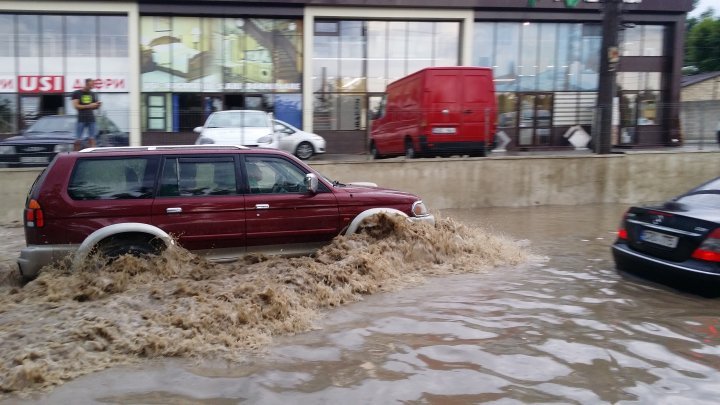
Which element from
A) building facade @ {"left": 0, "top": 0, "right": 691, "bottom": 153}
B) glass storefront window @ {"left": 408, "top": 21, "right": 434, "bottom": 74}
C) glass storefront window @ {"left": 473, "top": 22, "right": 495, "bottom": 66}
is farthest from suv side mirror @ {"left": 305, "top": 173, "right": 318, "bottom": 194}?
glass storefront window @ {"left": 473, "top": 22, "right": 495, "bottom": 66}

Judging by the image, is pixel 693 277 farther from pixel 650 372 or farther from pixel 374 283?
pixel 374 283

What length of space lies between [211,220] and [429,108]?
8.40 m

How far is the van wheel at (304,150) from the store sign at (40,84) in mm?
11917

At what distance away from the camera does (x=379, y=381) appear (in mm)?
4398

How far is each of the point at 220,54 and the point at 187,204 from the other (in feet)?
59.5

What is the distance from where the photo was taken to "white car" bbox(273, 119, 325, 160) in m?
15.6

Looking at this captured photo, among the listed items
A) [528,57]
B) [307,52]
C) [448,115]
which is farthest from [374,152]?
[528,57]

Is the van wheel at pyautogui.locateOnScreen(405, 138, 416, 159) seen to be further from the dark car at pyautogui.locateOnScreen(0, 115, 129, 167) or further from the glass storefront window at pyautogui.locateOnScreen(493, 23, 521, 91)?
the glass storefront window at pyautogui.locateOnScreen(493, 23, 521, 91)

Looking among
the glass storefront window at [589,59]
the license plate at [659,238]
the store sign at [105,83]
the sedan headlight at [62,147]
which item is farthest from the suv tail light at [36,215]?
the glass storefront window at [589,59]

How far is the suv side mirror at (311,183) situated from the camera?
292 inches

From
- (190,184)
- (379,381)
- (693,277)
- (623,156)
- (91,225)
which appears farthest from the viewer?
(623,156)

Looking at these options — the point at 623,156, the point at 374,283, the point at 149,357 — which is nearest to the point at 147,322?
the point at 149,357

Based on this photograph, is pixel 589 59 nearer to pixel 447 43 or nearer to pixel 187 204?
pixel 447 43

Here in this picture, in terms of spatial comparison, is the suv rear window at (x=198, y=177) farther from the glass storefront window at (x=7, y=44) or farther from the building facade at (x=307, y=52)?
the glass storefront window at (x=7, y=44)
